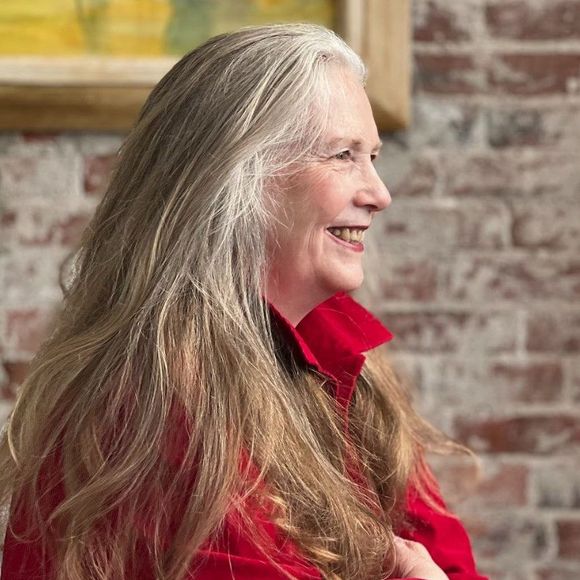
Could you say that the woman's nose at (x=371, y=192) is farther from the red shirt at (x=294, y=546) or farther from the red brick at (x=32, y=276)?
the red brick at (x=32, y=276)

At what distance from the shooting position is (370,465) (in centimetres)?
142

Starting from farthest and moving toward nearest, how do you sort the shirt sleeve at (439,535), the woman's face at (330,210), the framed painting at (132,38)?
the framed painting at (132,38) < the shirt sleeve at (439,535) < the woman's face at (330,210)

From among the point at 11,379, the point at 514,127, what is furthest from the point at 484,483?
the point at 11,379

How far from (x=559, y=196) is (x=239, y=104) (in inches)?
34.1

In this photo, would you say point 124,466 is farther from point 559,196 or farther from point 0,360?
point 559,196

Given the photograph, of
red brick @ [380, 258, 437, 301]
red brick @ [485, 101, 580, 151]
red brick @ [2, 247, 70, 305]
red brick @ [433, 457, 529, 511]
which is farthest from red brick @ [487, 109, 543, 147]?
red brick @ [2, 247, 70, 305]

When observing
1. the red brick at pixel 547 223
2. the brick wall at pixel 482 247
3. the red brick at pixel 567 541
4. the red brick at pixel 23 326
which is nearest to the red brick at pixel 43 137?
the brick wall at pixel 482 247

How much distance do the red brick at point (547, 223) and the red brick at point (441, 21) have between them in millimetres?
310

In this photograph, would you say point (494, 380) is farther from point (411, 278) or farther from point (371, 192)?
point (371, 192)

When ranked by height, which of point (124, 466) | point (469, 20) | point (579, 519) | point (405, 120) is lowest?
point (579, 519)

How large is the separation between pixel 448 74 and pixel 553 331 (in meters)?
0.48

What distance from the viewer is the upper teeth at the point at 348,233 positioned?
4.33 ft

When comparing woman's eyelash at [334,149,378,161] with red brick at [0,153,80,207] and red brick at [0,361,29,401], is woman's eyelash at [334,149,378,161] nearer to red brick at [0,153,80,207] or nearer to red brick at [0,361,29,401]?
red brick at [0,153,80,207]

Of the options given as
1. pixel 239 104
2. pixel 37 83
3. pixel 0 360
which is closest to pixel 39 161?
pixel 37 83
